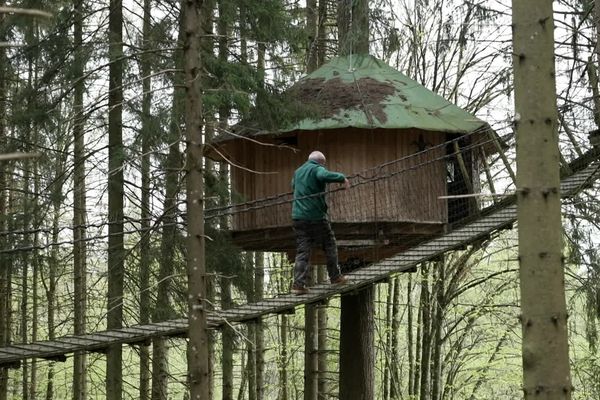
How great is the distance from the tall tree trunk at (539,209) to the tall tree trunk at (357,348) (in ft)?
24.9

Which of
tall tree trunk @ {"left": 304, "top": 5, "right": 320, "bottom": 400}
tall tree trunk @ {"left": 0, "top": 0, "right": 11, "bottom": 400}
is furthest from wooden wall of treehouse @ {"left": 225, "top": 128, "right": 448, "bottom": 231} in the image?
tall tree trunk @ {"left": 304, "top": 5, "right": 320, "bottom": 400}

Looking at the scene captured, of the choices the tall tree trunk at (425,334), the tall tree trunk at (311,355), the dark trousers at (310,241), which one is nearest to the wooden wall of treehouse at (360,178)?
the dark trousers at (310,241)

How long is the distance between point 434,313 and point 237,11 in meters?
7.02

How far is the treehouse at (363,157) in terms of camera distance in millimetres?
10273

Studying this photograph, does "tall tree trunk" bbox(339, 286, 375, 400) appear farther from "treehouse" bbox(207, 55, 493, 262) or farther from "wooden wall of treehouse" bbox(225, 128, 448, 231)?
"wooden wall of treehouse" bbox(225, 128, 448, 231)

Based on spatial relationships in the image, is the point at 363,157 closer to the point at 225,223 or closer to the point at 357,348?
the point at 225,223

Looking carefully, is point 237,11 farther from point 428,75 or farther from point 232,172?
point 428,75

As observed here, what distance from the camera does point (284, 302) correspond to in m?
8.43

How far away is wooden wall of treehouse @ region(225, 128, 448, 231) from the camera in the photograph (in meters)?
10.3

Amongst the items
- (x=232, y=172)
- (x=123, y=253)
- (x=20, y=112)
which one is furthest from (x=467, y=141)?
(x=20, y=112)

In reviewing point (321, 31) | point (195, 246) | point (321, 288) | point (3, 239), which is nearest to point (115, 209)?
point (3, 239)

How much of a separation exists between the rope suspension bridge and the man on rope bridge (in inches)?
6.3

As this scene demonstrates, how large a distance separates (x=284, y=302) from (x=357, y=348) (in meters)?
3.69

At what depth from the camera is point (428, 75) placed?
51.1ft
